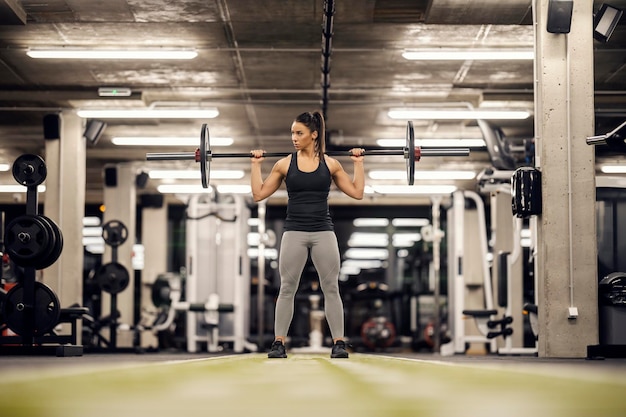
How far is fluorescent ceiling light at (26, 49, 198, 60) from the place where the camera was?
9305 millimetres

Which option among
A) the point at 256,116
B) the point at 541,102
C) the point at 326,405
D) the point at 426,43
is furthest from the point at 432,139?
the point at 326,405

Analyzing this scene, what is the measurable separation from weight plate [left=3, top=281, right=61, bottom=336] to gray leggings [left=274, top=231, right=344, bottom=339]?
2.96 meters

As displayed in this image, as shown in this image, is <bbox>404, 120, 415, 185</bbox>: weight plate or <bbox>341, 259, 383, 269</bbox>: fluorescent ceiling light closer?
<bbox>404, 120, 415, 185</bbox>: weight plate

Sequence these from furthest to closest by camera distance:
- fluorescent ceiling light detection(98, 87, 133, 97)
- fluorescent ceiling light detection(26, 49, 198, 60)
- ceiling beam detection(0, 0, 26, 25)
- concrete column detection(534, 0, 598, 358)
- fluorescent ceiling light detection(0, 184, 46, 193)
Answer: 1. fluorescent ceiling light detection(0, 184, 46, 193)
2. fluorescent ceiling light detection(98, 87, 133, 97)
3. fluorescent ceiling light detection(26, 49, 198, 60)
4. ceiling beam detection(0, 0, 26, 25)
5. concrete column detection(534, 0, 598, 358)

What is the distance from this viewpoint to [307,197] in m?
4.81

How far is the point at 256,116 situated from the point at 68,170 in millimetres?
2690

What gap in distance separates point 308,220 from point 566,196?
2.00 m

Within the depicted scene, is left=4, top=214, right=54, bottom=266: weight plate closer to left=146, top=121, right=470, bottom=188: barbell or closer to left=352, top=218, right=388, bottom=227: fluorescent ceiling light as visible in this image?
left=146, top=121, right=470, bottom=188: barbell

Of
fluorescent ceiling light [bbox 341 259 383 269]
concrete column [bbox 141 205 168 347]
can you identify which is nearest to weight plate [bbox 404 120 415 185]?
concrete column [bbox 141 205 168 347]

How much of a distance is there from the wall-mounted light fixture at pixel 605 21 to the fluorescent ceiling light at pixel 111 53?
413 cm

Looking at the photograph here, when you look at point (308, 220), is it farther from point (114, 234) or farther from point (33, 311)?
point (114, 234)

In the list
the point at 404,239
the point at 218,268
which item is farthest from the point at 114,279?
the point at 404,239

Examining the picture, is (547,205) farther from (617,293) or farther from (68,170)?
(68,170)

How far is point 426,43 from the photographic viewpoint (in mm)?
9344
